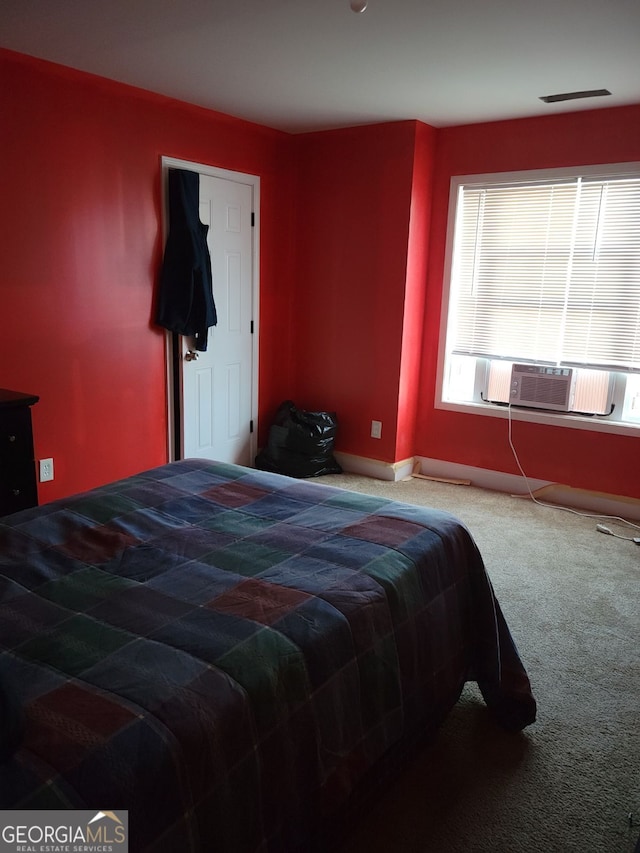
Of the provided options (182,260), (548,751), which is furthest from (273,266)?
(548,751)

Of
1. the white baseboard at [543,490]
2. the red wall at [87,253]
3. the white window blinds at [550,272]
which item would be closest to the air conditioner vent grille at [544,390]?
the white window blinds at [550,272]

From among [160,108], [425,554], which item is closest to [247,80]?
[160,108]

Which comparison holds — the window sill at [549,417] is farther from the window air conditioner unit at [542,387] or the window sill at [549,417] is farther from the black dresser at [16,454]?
the black dresser at [16,454]

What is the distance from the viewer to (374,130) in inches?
172

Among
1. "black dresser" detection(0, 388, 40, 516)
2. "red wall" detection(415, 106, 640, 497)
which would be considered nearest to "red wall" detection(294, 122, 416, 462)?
"red wall" detection(415, 106, 640, 497)

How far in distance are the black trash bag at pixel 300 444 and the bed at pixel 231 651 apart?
2.37m

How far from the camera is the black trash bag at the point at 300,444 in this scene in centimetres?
470

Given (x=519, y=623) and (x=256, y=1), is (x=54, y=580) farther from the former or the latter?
(x=256, y=1)

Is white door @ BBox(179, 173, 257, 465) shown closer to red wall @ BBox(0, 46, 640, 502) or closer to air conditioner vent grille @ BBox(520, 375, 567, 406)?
red wall @ BBox(0, 46, 640, 502)

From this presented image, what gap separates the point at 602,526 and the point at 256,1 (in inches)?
128

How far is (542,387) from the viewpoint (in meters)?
4.27

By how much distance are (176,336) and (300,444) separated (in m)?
1.18

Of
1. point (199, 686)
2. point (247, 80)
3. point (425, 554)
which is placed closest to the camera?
point (199, 686)

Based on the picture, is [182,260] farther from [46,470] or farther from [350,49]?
[350,49]
